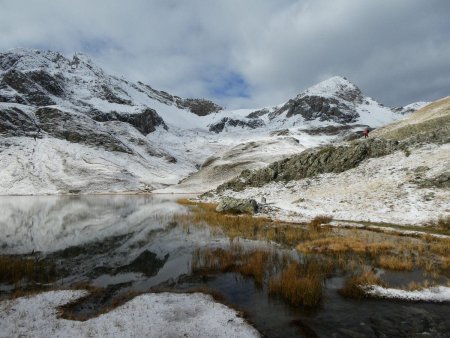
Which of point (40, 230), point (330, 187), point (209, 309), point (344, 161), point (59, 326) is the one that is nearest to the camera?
point (59, 326)

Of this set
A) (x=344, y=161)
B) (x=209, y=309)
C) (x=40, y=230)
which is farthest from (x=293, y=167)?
(x=209, y=309)

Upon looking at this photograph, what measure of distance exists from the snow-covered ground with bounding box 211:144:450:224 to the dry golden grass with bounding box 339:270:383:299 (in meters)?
16.9

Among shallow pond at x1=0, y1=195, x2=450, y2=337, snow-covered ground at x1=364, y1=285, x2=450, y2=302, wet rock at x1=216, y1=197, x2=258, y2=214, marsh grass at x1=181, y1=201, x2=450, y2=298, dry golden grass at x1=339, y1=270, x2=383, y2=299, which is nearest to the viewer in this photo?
shallow pond at x1=0, y1=195, x2=450, y2=337

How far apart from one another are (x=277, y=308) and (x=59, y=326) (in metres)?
7.87

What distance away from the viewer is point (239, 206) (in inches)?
1793

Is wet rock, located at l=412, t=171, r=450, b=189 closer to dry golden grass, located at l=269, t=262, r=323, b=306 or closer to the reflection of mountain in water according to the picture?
the reflection of mountain in water

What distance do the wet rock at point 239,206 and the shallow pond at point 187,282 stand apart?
12.9 m

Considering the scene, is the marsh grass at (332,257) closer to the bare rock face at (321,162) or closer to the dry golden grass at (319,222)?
the dry golden grass at (319,222)

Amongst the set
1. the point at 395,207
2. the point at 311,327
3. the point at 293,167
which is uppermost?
the point at 293,167

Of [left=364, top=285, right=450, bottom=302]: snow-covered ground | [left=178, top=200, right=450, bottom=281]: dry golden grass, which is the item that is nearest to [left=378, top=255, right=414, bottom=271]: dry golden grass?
[left=178, top=200, right=450, bottom=281]: dry golden grass

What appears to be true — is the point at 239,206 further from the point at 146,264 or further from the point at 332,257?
the point at 146,264

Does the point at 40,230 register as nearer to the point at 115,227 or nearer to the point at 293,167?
the point at 115,227

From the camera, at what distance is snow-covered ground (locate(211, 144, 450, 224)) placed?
3272cm

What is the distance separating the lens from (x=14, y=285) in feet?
53.1
